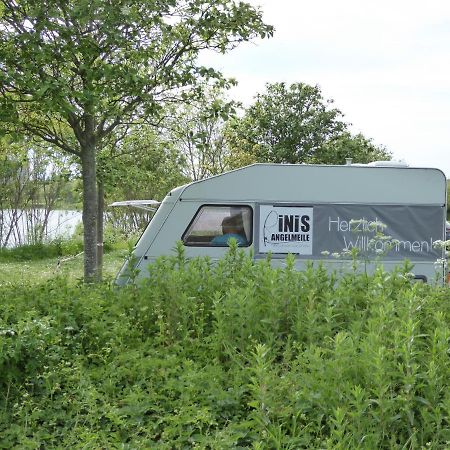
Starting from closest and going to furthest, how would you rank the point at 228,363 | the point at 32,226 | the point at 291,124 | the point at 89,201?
the point at 228,363
the point at 89,201
the point at 32,226
the point at 291,124

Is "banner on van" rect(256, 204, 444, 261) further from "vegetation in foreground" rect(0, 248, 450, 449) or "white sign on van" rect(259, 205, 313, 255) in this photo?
"vegetation in foreground" rect(0, 248, 450, 449)

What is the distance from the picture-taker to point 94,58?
9992 mm

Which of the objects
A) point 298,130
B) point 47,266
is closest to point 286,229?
point 47,266

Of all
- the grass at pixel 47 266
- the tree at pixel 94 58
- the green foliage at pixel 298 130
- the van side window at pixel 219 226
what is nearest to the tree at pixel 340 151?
the green foliage at pixel 298 130

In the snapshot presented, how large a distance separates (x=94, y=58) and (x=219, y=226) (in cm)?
312

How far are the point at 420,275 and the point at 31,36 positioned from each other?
262 inches

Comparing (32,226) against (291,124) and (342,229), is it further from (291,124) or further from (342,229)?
(342,229)

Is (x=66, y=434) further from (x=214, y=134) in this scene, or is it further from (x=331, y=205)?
(x=214, y=134)

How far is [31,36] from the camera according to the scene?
30.8 feet

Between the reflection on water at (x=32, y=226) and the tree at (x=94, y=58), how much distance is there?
37.3 feet

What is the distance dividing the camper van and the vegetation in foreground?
4123mm

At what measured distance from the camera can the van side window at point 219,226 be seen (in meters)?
9.78

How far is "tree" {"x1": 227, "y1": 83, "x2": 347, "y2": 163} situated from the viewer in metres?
27.0

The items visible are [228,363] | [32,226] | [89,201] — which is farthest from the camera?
[32,226]
